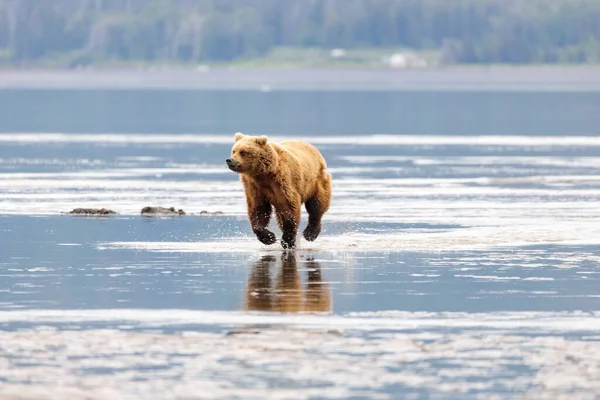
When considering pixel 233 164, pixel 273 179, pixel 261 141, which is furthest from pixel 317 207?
pixel 233 164

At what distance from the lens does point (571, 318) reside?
13781mm

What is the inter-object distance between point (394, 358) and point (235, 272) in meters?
4.88

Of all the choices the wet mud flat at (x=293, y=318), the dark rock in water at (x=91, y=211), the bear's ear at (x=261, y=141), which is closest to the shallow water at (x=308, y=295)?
the wet mud flat at (x=293, y=318)

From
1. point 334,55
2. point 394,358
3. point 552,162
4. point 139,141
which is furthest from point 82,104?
point 334,55

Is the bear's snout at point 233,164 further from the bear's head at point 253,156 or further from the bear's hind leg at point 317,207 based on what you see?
the bear's hind leg at point 317,207

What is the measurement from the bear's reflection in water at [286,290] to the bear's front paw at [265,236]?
0.78m

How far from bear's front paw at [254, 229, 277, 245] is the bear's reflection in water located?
783 mm

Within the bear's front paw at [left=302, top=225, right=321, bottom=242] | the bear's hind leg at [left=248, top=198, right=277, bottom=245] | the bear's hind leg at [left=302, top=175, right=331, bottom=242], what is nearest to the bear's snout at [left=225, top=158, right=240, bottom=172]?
the bear's hind leg at [left=248, top=198, right=277, bottom=245]

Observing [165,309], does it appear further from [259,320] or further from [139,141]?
[139,141]

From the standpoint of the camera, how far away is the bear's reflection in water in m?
14.4

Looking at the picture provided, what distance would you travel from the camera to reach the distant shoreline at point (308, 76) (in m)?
163

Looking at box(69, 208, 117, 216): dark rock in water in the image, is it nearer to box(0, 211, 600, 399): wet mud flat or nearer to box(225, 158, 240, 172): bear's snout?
box(0, 211, 600, 399): wet mud flat

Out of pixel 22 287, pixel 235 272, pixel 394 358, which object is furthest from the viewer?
pixel 235 272

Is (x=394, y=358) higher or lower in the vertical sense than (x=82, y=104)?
lower
